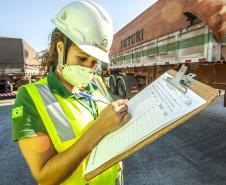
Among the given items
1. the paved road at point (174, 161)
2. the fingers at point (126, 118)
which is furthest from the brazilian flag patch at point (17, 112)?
the paved road at point (174, 161)

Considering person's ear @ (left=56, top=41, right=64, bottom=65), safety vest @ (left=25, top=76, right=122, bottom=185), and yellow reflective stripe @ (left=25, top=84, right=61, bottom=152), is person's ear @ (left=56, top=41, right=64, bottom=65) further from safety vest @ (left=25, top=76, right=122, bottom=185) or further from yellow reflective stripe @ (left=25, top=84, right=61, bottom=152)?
yellow reflective stripe @ (left=25, top=84, right=61, bottom=152)

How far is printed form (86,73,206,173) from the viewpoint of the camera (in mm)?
733

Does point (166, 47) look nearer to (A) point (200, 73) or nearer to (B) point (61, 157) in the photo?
(A) point (200, 73)

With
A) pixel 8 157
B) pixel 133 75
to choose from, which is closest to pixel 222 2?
pixel 8 157

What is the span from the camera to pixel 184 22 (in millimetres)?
4105

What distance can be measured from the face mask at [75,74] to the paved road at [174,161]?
2.00 m

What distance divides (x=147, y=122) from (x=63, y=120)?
0.44 metres

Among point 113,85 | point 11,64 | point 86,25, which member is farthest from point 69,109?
point 11,64

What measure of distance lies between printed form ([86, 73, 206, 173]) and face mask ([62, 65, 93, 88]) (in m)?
0.45

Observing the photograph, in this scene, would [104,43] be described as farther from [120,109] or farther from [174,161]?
[174,161]

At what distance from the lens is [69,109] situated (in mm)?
1094

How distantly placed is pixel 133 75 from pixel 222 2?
17.0 feet

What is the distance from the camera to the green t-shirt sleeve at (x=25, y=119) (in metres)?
0.91

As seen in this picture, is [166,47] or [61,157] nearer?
[61,157]
